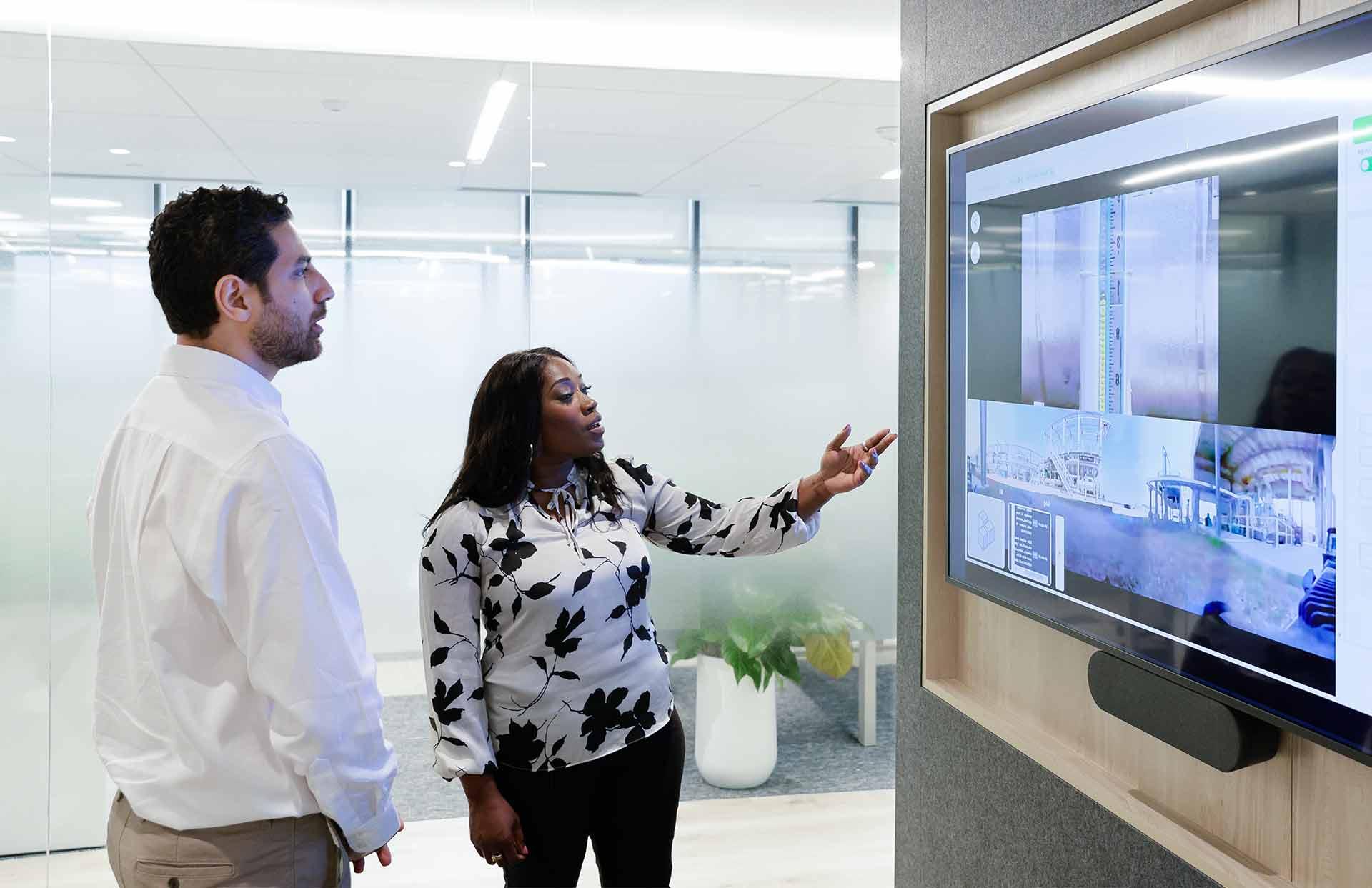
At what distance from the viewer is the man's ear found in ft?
4.67

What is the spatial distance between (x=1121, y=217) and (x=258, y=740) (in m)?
1.41

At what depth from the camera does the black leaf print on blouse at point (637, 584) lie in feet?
6.16

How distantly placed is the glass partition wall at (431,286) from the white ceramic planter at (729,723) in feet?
0.64

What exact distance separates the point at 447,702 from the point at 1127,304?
49.4 inches

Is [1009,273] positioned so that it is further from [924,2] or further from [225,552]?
[225,552]

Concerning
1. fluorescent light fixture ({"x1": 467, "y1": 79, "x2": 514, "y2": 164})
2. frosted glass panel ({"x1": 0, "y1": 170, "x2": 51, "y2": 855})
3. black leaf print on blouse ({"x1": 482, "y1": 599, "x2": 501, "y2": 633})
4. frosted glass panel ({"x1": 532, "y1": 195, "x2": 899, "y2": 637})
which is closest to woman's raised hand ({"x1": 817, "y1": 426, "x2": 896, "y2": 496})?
black leaf print on blouse ({"x1": 482, "y1": 599, "x2": 501, "y2": 633})

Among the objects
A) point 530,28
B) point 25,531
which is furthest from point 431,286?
point 25,531

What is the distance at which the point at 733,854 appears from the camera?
10.5 ft

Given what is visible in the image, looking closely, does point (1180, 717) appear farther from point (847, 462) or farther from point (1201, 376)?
point (847, 462)

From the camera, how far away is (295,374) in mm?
3107

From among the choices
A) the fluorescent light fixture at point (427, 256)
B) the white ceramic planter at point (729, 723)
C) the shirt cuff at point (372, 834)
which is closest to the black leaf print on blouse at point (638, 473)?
the shirt cuff at point (372, 834)

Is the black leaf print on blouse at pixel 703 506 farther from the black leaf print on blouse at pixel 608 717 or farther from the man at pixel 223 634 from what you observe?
the man at pixel 223 634

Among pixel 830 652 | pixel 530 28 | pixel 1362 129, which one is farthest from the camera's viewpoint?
pixel 830 652

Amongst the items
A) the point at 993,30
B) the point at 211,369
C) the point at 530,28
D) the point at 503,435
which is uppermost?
the point at 530,28
